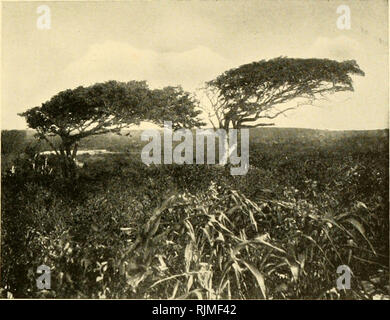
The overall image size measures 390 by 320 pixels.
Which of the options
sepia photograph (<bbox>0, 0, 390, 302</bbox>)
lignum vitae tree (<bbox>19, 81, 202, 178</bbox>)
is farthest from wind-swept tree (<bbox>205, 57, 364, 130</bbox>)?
lignum vitae tree (<bbox>19, 81, 202, 178</bbox>)

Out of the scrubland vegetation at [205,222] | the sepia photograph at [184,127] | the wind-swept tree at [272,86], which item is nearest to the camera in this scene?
the scrubland vegetation at [205,222]

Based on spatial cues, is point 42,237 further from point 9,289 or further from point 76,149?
point 76,149

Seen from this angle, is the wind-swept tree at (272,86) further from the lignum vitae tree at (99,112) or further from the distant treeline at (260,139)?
the lignum vitae tree at (99,112)

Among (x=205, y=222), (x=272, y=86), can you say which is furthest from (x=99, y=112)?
(x=272, y=86)

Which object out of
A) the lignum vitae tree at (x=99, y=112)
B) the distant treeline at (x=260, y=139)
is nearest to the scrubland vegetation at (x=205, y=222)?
the distant treeline at (x=260, y=139)
